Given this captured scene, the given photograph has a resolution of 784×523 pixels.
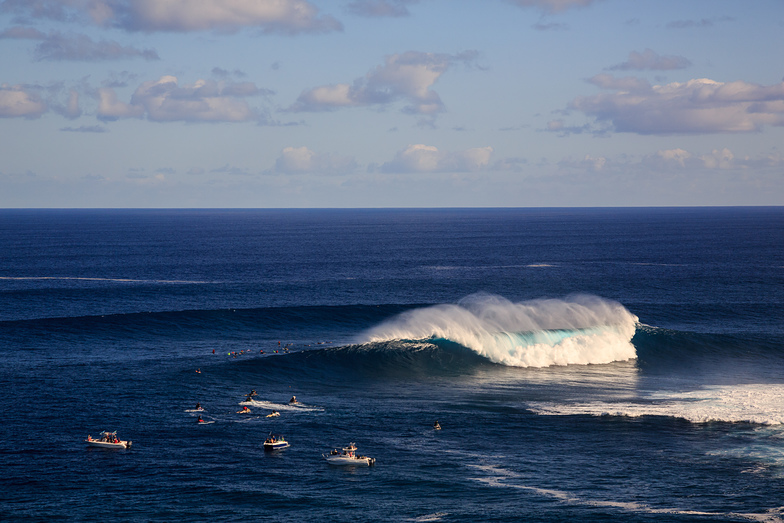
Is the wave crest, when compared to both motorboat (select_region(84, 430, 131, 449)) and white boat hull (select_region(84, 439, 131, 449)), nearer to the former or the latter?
motorboat (select_region(84, 430, 131, 449))

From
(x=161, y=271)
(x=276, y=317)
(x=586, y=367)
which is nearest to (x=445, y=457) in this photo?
(x=586, y=367)

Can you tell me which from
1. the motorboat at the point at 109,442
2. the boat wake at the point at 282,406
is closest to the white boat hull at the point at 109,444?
the motorboat at the point at 109,442

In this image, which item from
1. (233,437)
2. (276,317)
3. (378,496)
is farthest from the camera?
(276,317)

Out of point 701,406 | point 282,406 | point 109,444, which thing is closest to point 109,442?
point 109,444

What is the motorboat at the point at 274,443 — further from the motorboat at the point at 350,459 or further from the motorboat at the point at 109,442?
the motorboat at the point at 109,442

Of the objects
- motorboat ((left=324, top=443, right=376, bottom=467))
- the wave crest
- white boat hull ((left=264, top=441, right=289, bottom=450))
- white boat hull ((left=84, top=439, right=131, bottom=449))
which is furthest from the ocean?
white boat hull ((left=264, top=441, right=289, bottom=450))

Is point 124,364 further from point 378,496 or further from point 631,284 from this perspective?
point 631,284
